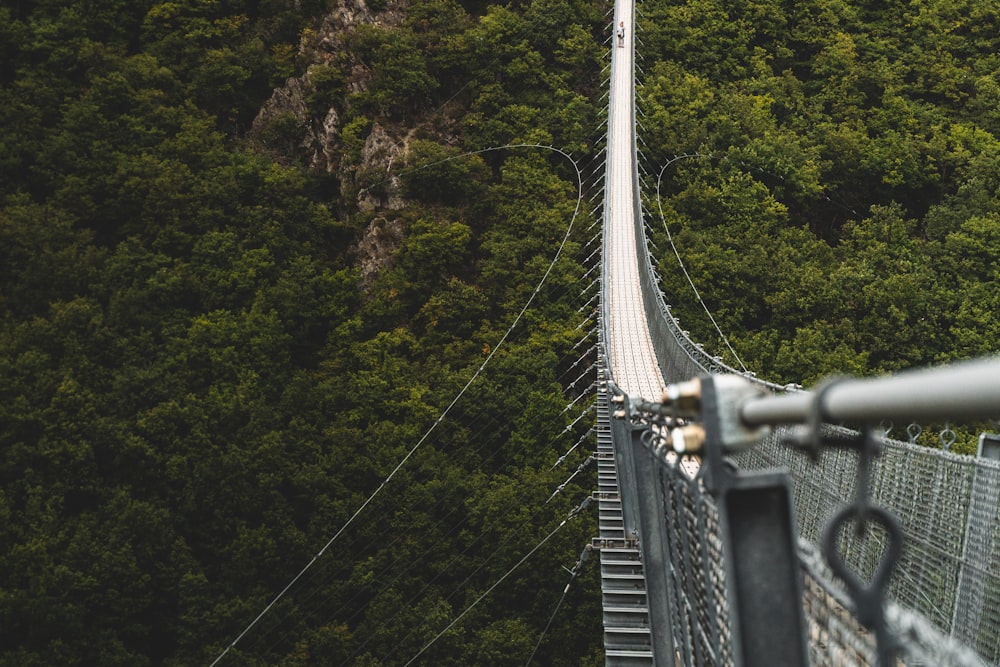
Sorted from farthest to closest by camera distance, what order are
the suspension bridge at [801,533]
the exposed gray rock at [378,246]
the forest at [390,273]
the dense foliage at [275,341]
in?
1. the exposed gray rock at [378,246]
2. the forest at [390,273]
3. the dense foliage at [275,341]
4. the suspension bridge at [801,533]

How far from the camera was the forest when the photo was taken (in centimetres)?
1867

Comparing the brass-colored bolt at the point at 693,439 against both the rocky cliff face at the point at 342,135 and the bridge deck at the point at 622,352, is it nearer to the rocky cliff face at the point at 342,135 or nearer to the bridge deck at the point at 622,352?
the bridge deck at the point at 622,352

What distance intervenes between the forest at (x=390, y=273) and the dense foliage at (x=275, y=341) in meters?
0.08

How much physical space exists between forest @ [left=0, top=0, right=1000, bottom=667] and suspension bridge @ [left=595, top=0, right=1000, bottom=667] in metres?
9.21

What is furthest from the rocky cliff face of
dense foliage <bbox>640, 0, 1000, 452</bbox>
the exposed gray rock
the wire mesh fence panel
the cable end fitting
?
the cable end fitting

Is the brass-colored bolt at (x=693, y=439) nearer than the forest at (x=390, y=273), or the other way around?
the brass-colored bolt at (x=693, y=439)

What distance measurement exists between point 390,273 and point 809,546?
24343mm

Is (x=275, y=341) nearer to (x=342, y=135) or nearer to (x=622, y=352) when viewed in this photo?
(x=342, y=135)

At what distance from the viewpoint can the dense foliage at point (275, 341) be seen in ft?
60.3

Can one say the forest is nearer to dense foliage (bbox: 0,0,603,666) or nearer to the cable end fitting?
dense foliage (bbox: 0,0,603,666)

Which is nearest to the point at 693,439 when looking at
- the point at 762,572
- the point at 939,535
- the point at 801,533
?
the point at 762,572

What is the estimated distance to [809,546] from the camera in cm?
168

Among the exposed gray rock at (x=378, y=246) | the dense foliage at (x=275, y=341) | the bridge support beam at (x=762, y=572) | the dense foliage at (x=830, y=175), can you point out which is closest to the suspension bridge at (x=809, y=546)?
the bridge support beam at (x=762, y=572)

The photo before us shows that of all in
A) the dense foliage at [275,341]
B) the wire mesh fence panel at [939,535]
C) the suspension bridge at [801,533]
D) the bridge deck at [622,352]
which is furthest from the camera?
the dense foliage at [275,341]
